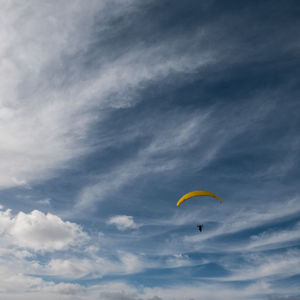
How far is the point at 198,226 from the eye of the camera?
86.2 m

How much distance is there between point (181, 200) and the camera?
8012cm

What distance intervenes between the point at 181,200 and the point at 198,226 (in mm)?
11977

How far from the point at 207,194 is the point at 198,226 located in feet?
42.7

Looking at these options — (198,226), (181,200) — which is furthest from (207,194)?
(198,226)

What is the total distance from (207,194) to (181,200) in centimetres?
720

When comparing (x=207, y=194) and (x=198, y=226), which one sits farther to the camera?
(x=198, y=226)

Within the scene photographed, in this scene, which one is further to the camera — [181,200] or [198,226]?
[198,226]

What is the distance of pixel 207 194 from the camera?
78625 mm

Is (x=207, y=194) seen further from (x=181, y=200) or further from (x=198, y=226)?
(x=198, y=226)
